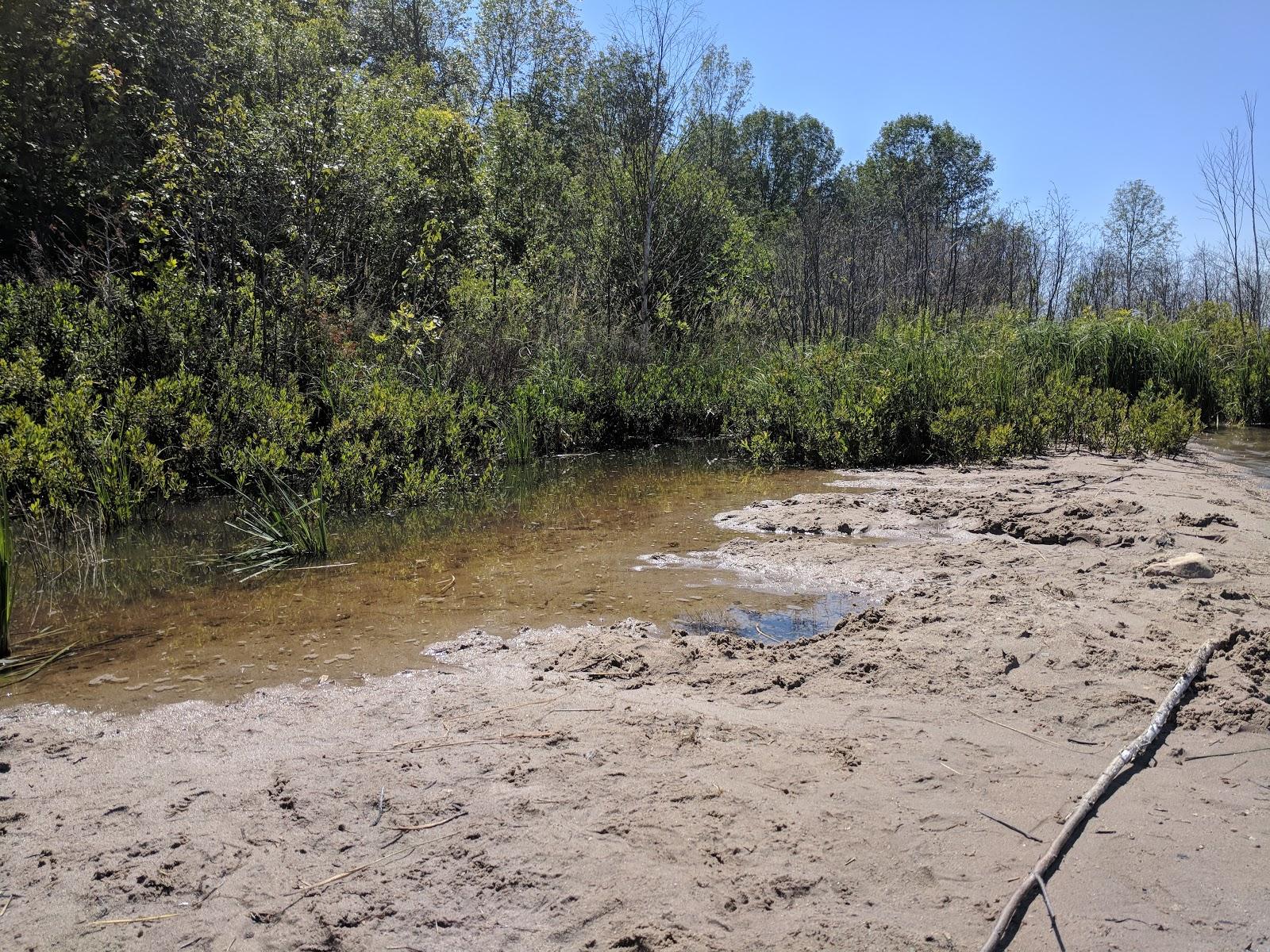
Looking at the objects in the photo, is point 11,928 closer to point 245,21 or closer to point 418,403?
point 418,403

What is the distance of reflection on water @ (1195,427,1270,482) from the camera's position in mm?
9781

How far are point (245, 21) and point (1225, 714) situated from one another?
1831 centimetres

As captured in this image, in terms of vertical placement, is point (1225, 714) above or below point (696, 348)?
below

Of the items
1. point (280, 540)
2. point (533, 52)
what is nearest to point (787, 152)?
point (533, 52)

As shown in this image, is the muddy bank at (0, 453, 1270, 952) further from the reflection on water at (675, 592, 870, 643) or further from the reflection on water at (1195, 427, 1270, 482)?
the reflection on water at (1195, 427, 1270, 482)

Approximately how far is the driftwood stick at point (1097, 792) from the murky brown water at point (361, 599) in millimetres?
1719

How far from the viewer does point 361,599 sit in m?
5.13

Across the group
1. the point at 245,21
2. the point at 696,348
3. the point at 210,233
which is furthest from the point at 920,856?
the point at 245,21

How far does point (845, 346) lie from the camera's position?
1277 centimetres

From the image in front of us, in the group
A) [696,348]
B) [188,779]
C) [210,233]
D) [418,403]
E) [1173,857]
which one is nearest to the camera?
[1173,857]

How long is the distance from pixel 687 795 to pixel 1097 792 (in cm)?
126

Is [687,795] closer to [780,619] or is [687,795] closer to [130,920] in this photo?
[130,920]

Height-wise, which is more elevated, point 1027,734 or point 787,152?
point 787,152

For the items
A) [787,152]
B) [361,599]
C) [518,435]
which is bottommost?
[361,599]
